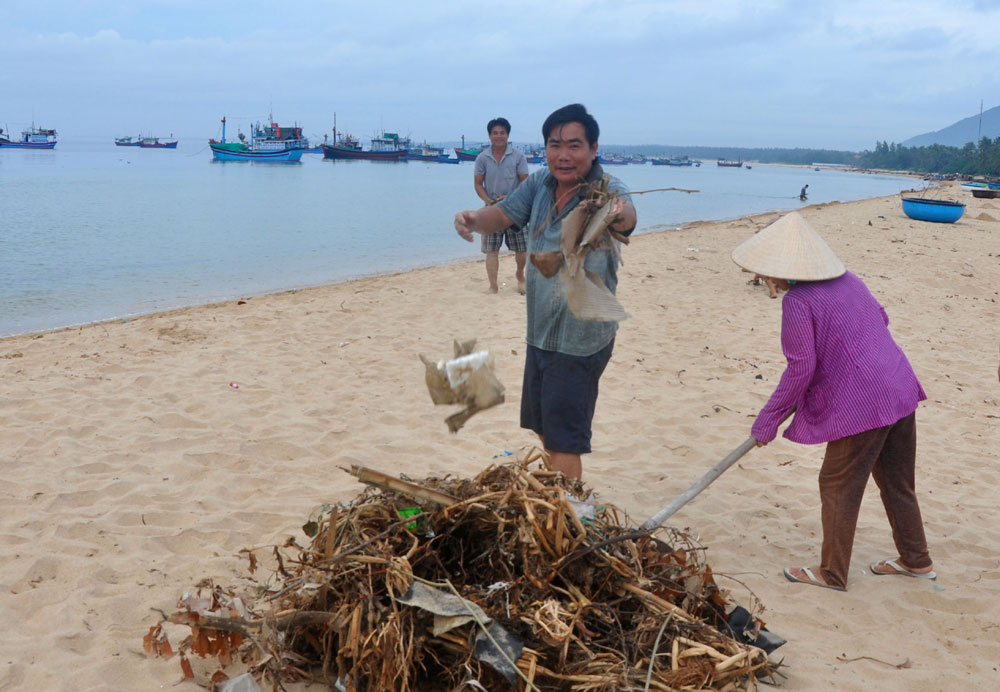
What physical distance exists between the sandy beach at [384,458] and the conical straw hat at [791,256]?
1.28 metres

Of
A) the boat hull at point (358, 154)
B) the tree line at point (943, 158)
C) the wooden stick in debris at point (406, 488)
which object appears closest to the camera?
the wooden stick in debris at point (406, 488)

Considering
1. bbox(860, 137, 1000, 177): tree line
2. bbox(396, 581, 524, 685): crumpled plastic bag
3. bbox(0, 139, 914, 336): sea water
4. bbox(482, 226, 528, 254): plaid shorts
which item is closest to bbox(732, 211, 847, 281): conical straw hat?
bbox(396, 581, 524, 685): crumpled plastic bag

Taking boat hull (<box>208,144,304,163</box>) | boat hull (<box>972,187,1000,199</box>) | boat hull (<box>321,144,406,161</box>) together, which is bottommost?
boat hull (<box>972,187,1000,199</box>)

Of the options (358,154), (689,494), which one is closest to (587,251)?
(689,494)

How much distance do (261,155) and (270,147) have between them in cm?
165

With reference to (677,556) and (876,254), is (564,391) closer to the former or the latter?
(677,556)

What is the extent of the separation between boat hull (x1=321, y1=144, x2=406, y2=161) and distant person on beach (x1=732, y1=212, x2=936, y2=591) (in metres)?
72.9

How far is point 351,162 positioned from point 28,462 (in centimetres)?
7758

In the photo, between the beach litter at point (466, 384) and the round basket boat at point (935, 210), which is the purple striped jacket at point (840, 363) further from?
the round basket boat at point (935, 210)

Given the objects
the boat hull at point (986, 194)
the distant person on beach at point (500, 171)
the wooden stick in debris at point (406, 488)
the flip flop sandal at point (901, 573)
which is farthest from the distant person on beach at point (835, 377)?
the boat hull at point (986, 194)

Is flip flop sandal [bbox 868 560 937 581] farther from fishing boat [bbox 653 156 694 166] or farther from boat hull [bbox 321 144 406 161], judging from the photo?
fishing boat [bbox 653 156 694 166]

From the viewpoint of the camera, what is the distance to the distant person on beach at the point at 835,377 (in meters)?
2.65

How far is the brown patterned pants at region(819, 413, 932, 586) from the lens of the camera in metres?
2.75

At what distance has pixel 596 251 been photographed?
100 inches
